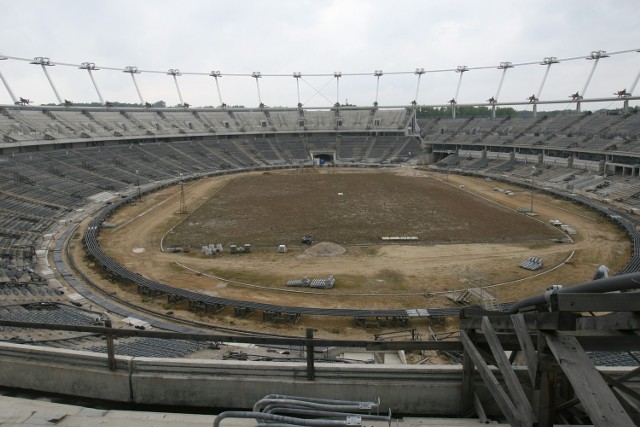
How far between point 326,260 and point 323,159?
61785 mm

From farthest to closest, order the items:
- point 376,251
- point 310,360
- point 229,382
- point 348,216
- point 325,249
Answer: point 348,216 → point 376,251 → point 325,249 → point 229,382 → point 310,360

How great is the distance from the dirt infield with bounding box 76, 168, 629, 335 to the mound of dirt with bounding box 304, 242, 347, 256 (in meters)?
0.65

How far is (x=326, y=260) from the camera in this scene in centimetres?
3036

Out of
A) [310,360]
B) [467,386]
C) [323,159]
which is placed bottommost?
[467,386]

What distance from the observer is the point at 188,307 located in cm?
2323

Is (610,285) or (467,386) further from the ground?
(610,285)

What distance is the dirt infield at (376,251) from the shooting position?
82.3ft

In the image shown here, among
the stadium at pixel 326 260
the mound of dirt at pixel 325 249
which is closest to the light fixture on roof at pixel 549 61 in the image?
the stadium at pixel 326 260

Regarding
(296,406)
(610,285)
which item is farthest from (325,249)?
(610,285)

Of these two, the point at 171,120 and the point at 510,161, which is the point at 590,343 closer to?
the point at 510,161

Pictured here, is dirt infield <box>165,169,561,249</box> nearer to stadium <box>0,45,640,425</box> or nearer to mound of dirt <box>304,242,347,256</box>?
stadium <box>0,45,640,425</box>

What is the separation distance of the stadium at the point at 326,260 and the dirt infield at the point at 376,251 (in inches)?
8.8

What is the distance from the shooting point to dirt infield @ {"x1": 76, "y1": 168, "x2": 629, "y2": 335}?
25.1m

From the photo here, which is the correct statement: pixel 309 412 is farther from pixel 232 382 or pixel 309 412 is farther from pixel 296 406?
pixel 232 382
